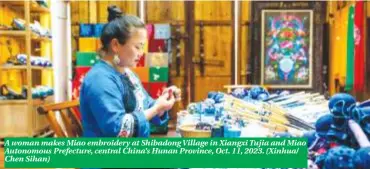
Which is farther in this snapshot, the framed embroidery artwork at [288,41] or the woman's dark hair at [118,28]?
the framed embroidery artwork at [288,41]

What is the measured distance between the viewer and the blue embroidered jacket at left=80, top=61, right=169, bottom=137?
114 cm

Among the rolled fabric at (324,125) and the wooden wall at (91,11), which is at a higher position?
the wooden wall at (91,11)

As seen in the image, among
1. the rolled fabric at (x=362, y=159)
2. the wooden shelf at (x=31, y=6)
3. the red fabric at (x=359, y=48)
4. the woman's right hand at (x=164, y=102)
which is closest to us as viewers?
the rolled fabric at (x=362, y=159)

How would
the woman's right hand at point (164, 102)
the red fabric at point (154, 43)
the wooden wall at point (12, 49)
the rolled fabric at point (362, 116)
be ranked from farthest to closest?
1. the red fabric at point (154, 43)
2. the wooden wall at point (12, 49)
3. the woman's right hand at point (164, 102)
4. the rolled fabric at point (362, 116)

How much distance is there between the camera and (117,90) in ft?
3.89

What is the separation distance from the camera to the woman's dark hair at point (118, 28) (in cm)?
124

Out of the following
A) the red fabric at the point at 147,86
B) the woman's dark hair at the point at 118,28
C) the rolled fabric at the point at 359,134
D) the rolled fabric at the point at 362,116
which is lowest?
the red fabric at the point at 147,86

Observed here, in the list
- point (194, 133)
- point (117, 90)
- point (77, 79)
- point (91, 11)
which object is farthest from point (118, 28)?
point (91, 11)

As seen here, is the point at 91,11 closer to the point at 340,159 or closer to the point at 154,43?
the point at 154,43

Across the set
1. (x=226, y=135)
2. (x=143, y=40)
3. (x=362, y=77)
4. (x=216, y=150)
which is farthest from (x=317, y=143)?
(x=362, y=77)

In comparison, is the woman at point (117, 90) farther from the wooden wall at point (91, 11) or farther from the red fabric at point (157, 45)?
the wooden wall at point (91, 11)

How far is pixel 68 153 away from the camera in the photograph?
3.87ft

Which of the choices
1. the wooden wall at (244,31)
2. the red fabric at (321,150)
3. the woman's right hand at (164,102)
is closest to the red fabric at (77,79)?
the wooden wall at (244,31)

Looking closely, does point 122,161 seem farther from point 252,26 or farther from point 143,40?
point 252,26
